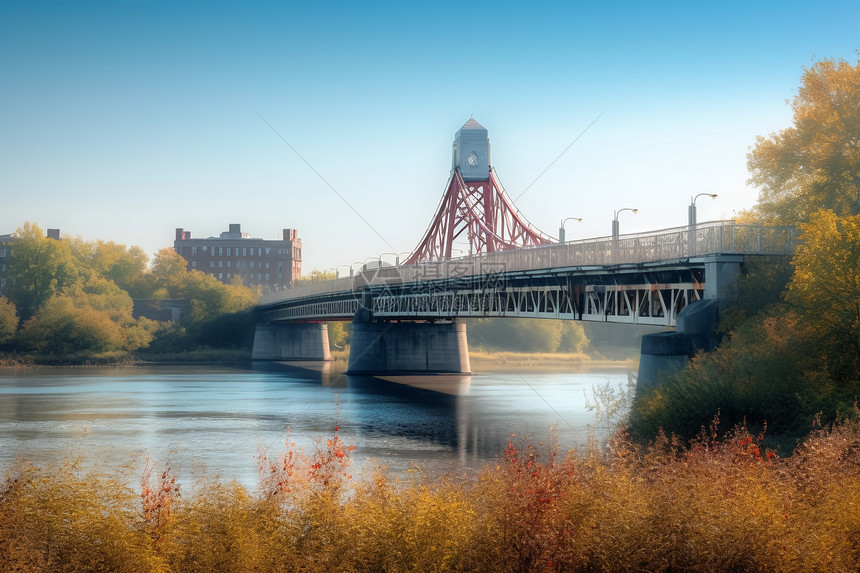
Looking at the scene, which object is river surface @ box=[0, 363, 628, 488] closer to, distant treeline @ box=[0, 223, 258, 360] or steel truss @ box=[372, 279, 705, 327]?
steel truss @ box=[372, 279, 705, 327]

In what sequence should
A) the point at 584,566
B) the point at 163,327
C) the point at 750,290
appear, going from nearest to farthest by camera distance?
1. the point at 584,566
2. the point at 750,290
3. the point at 163,327

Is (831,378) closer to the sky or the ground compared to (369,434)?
closer to the sky

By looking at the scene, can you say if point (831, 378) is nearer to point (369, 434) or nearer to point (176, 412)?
point (369, 434)

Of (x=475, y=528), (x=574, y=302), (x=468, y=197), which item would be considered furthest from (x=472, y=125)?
(x=475, y=528)

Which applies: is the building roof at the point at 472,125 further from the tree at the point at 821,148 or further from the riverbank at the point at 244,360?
the tree at the point at 821,148

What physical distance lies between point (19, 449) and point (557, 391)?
4131 centimetres

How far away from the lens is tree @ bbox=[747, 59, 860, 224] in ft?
136

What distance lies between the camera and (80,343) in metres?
101

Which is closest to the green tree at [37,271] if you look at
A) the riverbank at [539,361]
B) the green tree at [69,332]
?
the green tree at [69,332]

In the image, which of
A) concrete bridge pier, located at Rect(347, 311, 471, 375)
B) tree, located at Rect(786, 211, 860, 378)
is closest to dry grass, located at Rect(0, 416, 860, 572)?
tree, located at Rect(786, 211, 860, 378)

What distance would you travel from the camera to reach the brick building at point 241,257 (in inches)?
7648

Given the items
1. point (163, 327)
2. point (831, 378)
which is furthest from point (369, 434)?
point (163, 327)

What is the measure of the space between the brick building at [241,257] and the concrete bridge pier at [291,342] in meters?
78.4

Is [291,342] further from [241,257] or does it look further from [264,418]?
[241,257]
